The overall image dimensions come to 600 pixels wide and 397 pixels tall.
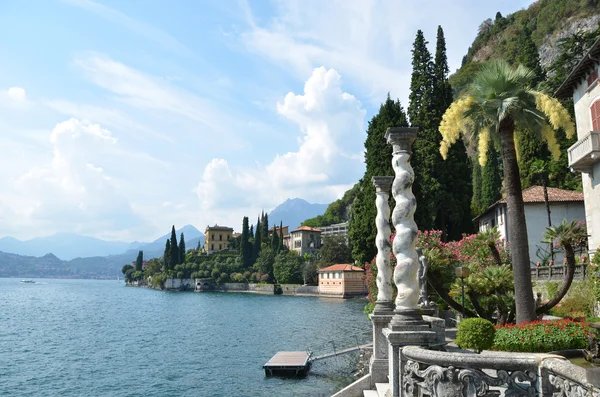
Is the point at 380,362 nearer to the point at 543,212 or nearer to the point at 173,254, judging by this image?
the point at 543,212

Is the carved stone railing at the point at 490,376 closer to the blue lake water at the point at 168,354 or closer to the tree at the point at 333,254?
the blue lake water at the point at 168,354

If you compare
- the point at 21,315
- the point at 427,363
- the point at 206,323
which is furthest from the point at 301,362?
the point at 21,315

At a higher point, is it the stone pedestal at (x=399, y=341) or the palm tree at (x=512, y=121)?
the palm tree at (x=512, y=121)

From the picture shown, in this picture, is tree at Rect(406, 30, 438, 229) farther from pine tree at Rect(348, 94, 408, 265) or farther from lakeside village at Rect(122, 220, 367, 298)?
lakeside village at Rect(122, 220, 367, 298)

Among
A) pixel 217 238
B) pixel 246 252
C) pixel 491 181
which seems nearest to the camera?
pixel 491 181

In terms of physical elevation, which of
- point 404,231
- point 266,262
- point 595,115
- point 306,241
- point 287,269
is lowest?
point 404,231

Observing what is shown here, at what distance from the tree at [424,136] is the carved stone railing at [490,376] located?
30.3 metres

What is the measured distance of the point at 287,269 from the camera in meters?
106

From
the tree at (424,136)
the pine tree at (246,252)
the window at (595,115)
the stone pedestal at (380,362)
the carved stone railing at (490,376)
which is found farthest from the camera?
the pine tree at (246,252)

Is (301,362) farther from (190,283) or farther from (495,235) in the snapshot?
(190,283)

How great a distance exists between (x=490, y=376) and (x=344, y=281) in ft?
271

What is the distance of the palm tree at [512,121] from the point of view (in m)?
14.8

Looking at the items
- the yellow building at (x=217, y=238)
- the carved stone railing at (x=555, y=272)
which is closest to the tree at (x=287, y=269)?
the yellow building at (x=217, y=238)

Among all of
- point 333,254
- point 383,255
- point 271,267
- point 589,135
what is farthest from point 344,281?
point 383,255
